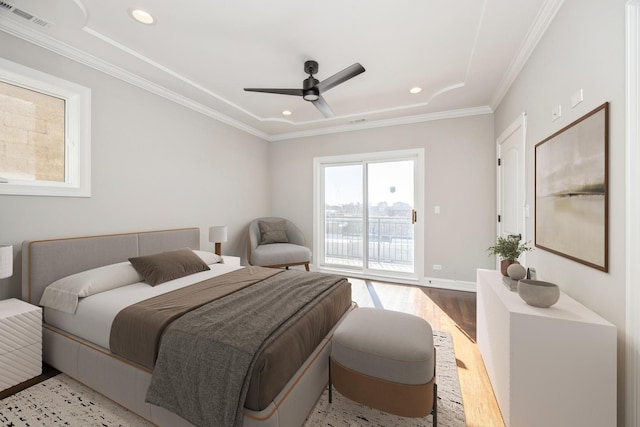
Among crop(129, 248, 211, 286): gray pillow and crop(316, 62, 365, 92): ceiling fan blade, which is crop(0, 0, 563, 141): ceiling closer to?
crop(316, 62, 365, 92): ceiling fan blade

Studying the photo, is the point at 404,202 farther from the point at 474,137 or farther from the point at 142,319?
the point at 142,319

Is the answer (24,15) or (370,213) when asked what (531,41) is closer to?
(370,213)

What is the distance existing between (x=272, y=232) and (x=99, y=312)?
9.65 ft

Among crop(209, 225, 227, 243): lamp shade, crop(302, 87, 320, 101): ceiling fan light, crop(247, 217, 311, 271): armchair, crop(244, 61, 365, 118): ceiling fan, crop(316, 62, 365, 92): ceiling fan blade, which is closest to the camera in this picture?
crop(316, 62, 365, 92): ceiling fan blade

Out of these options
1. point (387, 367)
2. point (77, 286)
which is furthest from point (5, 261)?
point (387, 367)

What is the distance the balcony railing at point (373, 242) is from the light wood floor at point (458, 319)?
0.45 metres

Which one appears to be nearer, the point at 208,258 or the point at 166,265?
the point at 166,265

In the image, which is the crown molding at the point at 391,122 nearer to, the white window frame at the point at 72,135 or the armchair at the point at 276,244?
the armchair at the point at 276,244

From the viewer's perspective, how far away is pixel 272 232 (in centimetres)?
461

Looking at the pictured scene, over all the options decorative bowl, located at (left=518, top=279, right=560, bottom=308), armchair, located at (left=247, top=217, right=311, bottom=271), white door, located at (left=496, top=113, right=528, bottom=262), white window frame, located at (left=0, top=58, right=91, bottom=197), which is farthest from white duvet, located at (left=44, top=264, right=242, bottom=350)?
white door, located at (left=496, top=113, right=528, bottom=262)

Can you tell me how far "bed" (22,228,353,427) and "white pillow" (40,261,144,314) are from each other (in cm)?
5

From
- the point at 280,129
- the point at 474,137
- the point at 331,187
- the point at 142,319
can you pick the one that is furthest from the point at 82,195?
the point at 474,137

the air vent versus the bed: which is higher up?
the air vent

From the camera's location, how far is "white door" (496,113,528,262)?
257cm
